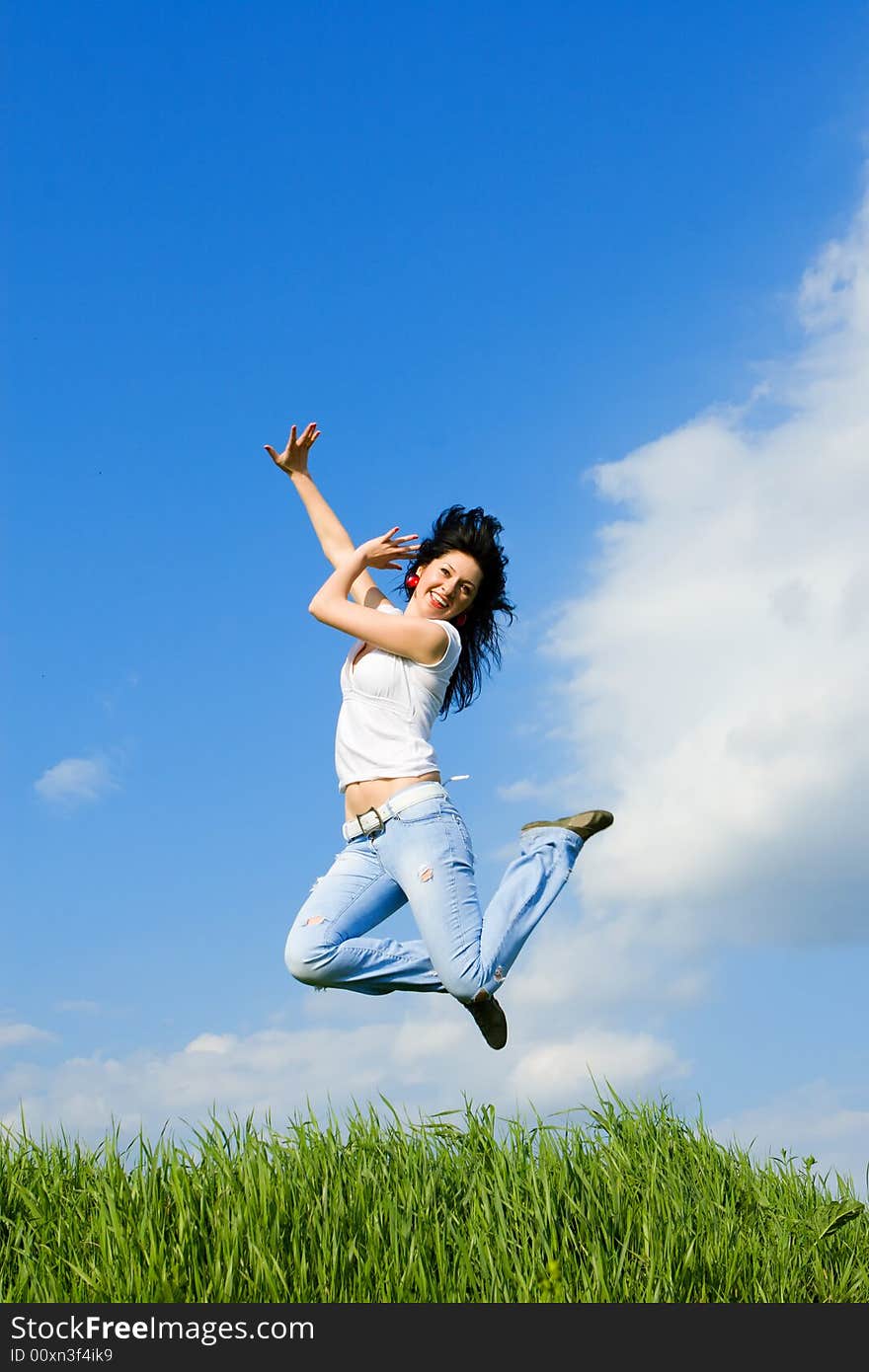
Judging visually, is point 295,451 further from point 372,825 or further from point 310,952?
point 310,952

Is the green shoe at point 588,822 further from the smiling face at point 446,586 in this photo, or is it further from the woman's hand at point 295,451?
the woman's hand at point 295,451

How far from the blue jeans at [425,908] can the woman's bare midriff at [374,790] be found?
0.43 ft

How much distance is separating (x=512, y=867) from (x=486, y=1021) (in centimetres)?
71

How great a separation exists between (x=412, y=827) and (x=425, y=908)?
0.34 meters

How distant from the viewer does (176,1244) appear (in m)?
4.64

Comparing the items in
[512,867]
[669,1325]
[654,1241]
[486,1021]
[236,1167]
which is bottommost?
[669,1325]

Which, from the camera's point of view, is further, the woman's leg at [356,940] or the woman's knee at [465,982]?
the woman's leg at [356,940]

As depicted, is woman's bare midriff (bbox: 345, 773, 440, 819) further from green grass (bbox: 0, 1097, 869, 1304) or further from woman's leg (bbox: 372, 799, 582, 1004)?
green grass (bbox: 0, 1097, 869, 1304)

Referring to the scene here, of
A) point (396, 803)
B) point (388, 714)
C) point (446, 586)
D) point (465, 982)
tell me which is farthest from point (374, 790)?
point (446, 586)

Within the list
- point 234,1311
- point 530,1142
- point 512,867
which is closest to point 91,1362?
point 234,1311

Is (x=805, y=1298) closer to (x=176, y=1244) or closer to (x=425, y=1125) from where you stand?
(x=425, y=1125)

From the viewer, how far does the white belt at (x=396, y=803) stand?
5.06m

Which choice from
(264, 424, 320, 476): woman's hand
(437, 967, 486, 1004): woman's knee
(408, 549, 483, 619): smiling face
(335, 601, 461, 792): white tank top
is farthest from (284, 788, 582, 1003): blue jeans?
(264, 424, 320, 476): woman's hand

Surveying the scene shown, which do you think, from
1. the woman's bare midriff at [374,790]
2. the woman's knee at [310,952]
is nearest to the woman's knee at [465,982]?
the woman's knee at [310,952]
